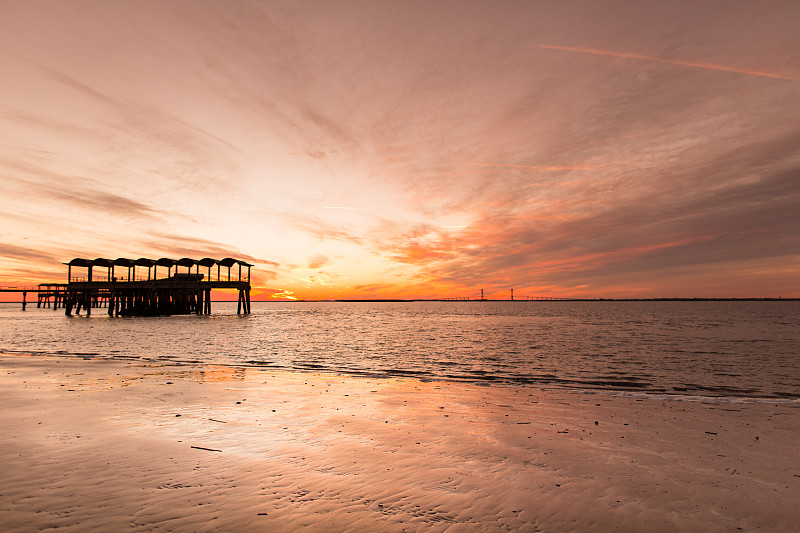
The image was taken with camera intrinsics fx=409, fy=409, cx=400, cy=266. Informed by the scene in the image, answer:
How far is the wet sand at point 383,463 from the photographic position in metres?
4.45

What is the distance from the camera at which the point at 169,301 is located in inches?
2699

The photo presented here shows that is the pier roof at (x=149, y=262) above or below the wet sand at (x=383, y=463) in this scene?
above

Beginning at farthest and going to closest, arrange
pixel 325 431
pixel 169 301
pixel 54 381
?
pixel 169 301 < pixel 54 381 < pixel 325 431

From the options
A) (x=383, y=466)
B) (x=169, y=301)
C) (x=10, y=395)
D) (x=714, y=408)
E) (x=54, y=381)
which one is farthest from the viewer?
(x=169, y=301)

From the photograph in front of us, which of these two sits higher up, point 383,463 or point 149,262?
point 149,262

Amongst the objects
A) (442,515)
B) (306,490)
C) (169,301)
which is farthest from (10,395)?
(169,301)

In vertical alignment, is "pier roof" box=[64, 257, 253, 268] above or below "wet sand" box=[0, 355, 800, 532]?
above

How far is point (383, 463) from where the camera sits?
20.1 ft

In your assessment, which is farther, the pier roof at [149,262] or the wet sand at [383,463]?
the pier roof at [149,262]

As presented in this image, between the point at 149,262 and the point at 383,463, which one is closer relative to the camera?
A: the point at 383,463

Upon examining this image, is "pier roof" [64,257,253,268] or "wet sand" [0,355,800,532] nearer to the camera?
"wet sand" [0,355,800,532]

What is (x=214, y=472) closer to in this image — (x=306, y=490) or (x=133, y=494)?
(x=133, y=494)

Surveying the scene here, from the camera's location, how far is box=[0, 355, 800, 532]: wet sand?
4445 mm

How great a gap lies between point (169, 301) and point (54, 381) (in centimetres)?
6287
